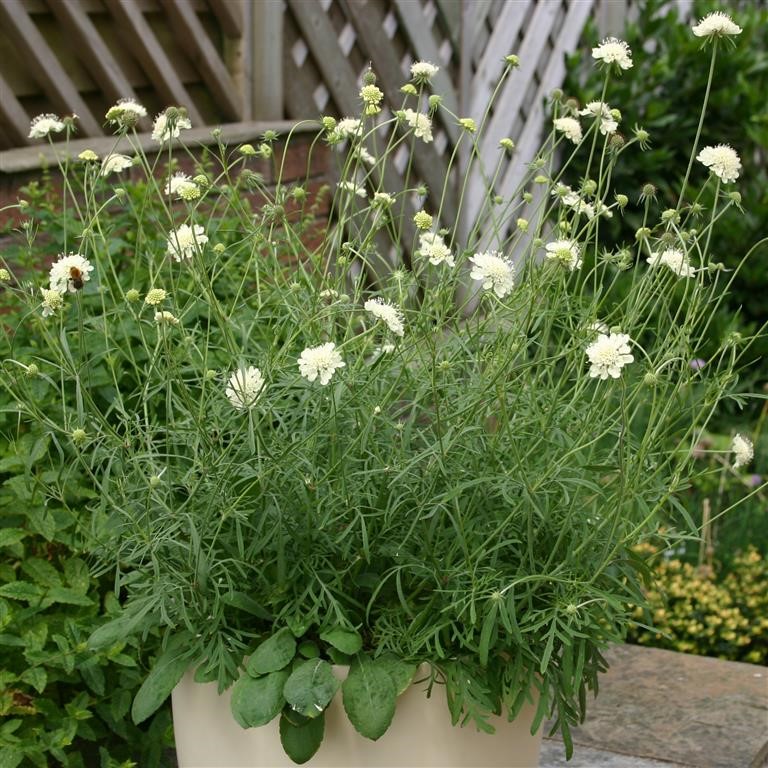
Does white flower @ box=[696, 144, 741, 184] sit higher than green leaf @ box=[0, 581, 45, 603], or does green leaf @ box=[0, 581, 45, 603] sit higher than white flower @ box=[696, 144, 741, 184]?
white flower @ box=[696, 144, 741, 184]

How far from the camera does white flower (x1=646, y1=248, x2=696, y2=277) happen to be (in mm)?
1708

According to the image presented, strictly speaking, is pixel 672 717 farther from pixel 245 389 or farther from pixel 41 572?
pixel 245 389

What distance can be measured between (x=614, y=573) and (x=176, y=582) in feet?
2.03

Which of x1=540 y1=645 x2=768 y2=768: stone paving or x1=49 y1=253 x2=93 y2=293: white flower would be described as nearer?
x1=49 y1=253 x2=93 y2=293: white flower

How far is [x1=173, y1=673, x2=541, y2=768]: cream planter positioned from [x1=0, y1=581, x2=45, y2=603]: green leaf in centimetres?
41

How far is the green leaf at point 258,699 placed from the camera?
1.66 metres

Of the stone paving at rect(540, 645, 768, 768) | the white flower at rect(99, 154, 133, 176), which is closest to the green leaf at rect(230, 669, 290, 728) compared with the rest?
the white flower at rect(99, 154, 133, 176)

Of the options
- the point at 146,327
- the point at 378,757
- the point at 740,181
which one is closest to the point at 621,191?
the point at 740,181

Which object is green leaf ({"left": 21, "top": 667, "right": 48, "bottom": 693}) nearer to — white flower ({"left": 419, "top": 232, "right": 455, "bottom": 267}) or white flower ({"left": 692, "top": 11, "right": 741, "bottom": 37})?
white flower ({"left": 419, "top": 232, "right": 455, "bottom": 267})

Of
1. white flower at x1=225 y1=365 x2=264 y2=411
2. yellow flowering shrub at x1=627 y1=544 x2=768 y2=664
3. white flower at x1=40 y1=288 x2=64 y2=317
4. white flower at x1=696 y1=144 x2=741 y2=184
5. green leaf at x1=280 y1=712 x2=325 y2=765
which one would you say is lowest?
green leaf at x1=280 y1=712 x2=325 y2=765

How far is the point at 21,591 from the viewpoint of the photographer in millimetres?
2121

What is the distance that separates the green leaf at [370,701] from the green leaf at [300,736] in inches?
2.0

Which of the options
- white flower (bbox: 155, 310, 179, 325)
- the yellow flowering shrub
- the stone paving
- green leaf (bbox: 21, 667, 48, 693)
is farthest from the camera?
the yellow flowering shrub

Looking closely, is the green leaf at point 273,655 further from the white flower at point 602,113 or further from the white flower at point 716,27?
the white flower at point 716,27
